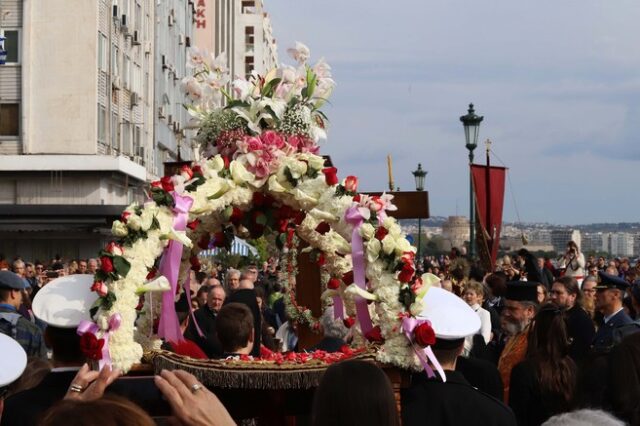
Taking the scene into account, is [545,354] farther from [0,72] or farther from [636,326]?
[0,72]

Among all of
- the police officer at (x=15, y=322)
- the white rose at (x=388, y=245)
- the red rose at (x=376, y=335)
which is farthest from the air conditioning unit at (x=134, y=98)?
the white rose at (x=388, y=245)

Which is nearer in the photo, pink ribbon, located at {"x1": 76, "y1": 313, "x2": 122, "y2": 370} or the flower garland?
pink ribbon, located at {"x1": 76, "y1": 313, "x2": 122, "y2": 370}

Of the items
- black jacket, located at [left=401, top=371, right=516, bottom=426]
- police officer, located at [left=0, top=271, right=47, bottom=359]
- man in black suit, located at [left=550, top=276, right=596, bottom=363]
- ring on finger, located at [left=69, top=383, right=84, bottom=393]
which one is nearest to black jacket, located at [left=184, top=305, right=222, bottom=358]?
police officer, located at [left=0, top=271, right=47, bottom=359]

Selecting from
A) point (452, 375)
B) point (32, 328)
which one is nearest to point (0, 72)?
point (32, 328)

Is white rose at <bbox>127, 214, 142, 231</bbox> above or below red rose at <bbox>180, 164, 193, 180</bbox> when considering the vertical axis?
below

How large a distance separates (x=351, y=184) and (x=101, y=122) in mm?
35609

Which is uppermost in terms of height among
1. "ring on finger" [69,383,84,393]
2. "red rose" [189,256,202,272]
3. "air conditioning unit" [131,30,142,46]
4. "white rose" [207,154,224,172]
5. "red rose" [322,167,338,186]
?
"air conditioning unit" [131,30,142,46]

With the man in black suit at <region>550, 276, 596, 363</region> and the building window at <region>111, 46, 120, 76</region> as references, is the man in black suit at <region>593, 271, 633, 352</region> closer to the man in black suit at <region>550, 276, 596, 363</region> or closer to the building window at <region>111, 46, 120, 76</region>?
the man in black suit at <region>550, 276, 596, 363</region>

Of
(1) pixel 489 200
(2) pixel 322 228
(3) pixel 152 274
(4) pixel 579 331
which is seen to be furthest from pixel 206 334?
(1) pixel 489 200

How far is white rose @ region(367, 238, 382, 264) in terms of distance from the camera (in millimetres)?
7211

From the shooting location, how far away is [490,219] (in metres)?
18.6

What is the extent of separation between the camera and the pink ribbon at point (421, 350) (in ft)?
20.7

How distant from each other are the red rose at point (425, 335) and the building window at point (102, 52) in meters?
36.5

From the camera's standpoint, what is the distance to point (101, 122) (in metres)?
42.1
